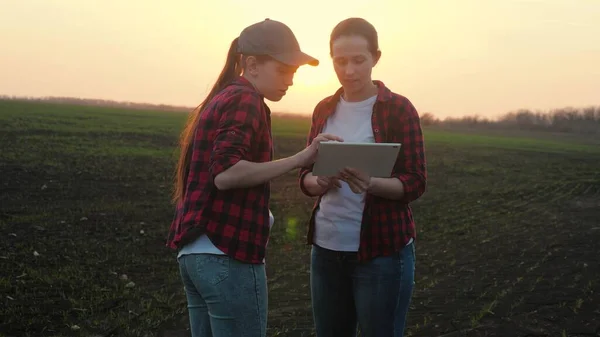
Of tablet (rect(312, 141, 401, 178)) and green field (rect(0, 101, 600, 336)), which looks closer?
tablet (rect(312, 141, 401, 178))

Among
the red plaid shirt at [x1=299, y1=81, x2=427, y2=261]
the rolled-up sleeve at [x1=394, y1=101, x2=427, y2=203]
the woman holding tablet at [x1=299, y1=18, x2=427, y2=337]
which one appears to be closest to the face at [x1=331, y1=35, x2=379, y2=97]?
the woman holding tablet at [x1=299, y1=18, x2=427, y2=337]

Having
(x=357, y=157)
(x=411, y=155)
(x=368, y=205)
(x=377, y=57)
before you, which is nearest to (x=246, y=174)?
(x=357, y=157)

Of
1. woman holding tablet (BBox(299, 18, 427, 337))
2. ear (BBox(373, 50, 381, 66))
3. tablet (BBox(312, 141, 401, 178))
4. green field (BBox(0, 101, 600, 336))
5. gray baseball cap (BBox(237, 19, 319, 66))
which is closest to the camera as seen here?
gray baseball cap (BBox(237, 19, 319, 66))

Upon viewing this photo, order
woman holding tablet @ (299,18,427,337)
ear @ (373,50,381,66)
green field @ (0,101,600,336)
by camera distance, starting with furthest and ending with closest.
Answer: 1. green field @ (0,101,600,336)
2. ear @ (373,50,381,66)
3. woman holding tablet @ (299,18,427,337)

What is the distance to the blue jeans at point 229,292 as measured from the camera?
6.54 feet

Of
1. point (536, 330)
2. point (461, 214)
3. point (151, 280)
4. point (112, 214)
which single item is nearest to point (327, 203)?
point (536, 330)

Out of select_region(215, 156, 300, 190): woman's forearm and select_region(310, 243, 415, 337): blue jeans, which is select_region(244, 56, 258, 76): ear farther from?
select_region(310, 243, 415, 337): blue jeans

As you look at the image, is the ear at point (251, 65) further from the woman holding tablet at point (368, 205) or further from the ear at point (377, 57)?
the ear at point (377, 57)

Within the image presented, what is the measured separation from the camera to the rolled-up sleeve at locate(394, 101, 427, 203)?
2.53 meters

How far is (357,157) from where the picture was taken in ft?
7.84

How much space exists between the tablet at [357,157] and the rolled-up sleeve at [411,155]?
0.40ft

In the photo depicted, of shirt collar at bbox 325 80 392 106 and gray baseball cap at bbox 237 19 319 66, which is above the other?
gray baseball cap at bbox 237 19 319 66

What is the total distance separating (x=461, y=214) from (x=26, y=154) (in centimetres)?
1136

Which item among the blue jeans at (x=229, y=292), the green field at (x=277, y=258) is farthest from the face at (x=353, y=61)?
the green field at (x=277, y=258)
